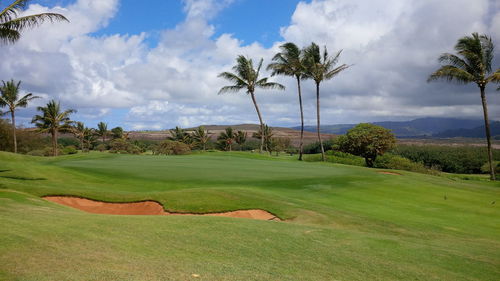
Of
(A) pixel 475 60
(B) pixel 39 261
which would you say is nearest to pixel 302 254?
(B) pixel 39 261

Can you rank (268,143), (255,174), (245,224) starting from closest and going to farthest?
(245,224), (255,174), (268,143)

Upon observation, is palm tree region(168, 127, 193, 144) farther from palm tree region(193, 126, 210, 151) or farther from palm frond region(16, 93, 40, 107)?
palm frond region(16, 93, 40, 107)

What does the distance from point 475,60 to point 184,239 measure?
3582 centimetres

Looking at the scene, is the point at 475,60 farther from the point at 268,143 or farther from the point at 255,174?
the point at 268,143

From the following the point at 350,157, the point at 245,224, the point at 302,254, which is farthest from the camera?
the point at 350,157

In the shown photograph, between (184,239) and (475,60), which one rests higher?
(475,60)

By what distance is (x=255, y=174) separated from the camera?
24.3 m

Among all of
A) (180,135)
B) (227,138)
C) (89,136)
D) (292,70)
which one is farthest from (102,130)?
(292,70)

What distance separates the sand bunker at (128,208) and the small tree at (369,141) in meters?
36.2

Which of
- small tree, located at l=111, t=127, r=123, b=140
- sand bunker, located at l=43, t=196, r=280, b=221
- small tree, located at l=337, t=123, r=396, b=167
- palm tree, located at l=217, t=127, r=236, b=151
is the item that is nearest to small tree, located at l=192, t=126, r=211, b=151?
palm tree, located at l=217, t=127, r=236, b=151

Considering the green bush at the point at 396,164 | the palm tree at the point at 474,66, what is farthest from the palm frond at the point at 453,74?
the green bush at the point at 396,164

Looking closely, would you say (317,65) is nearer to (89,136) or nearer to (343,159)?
(343,159)

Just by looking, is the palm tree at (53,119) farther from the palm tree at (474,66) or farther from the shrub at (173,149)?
the palm tree at (474,66)

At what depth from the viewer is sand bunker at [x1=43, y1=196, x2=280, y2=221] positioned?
1408 cm
